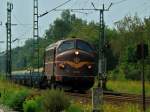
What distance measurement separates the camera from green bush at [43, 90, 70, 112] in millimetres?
19609

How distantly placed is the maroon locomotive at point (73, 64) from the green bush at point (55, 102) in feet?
49.1

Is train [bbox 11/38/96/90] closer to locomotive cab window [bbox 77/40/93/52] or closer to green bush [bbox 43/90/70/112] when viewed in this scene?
locomotive cab window [bbox 77/40/93/52]

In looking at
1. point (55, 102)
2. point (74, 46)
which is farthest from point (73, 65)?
point (55, 102)

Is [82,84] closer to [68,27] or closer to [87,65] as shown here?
[87,65]

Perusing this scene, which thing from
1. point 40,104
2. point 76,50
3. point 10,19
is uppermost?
point 10,19

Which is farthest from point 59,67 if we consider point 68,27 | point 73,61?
point 68,27

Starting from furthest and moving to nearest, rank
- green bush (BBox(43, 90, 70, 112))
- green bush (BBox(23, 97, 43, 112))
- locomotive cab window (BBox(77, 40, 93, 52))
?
locomotive cab window (BBox(77, 40, 93, 52))
green bush (BBox(23, 97, 43, 112))
green bush (BBox(43, 90, 70, 112))

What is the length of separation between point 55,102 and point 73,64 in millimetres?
15465

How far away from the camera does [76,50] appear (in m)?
35.6

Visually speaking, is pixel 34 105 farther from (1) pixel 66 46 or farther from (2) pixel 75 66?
(1) pixel 66 46

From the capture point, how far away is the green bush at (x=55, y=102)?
19609 millimetres

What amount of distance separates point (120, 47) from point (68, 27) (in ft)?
170

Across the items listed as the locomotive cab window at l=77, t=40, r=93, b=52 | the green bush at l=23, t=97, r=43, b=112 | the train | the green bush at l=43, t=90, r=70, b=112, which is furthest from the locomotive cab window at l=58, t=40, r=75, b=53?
the green bush at l=43, t=90, r=70, b=112

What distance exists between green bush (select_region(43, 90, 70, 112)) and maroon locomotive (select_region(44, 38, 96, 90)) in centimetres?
1496
